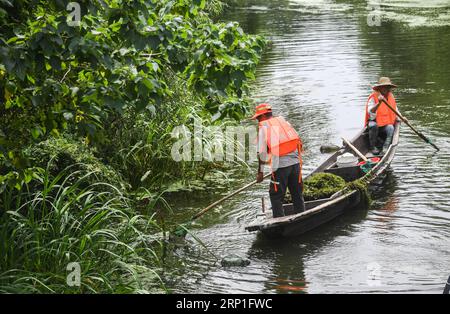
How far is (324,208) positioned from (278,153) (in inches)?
40.7

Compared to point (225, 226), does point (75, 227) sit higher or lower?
higher

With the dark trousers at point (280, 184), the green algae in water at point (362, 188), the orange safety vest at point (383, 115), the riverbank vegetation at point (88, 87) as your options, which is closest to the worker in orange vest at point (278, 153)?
the dark trousers at point (280, 184)

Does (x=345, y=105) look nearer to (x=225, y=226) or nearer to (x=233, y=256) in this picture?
(x=225, y=226)

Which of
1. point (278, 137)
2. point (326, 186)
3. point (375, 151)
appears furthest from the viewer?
point (375, 151)

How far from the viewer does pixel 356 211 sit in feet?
35.0

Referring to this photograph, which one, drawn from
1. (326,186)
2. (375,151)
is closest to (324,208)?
(326,186)

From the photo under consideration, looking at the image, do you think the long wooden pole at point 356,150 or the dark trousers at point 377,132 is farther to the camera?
the dark trousers at point 377,132

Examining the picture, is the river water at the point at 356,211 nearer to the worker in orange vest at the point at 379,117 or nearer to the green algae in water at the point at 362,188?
the green algae in water at the point at 362,188

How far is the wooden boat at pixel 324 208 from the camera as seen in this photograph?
921 centimetres

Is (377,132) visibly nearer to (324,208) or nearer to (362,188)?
Answer: (362,188)

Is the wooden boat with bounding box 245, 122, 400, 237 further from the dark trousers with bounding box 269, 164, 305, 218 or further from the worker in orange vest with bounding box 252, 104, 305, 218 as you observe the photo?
the worker in orange vest with bounding box 252, 104, 305, 218
